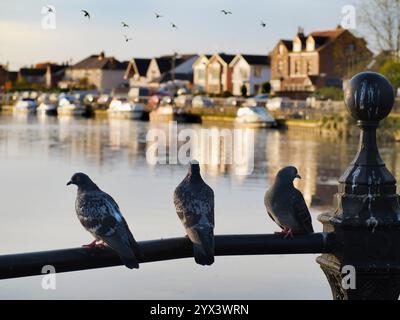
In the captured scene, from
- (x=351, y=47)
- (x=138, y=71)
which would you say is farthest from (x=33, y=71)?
(x=351, y=47)

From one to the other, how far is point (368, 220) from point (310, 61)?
101m

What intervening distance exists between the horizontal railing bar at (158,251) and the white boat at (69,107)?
378 feet

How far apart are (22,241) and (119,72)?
14058 cm

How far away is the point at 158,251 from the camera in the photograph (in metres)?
3.75

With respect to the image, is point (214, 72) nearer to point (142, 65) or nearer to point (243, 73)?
point (243, 73)

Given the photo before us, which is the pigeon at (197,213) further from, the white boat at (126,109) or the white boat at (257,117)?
the white boat at (126,109)

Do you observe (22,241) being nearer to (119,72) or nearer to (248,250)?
(248,250)

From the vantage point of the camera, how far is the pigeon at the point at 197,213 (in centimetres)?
383

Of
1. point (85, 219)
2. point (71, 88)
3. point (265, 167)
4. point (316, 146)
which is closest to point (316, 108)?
point (316, 146)

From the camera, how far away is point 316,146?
59062 mm

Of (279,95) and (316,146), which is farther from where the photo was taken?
(279,95)

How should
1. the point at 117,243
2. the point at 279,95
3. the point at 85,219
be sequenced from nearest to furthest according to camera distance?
the point at 117,243 < the point at 85,219 < the point at 279,95

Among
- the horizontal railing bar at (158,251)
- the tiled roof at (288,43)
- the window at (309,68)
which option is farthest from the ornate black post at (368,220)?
the tiled roof at (288,43)

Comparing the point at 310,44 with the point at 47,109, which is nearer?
the point at 310,44
